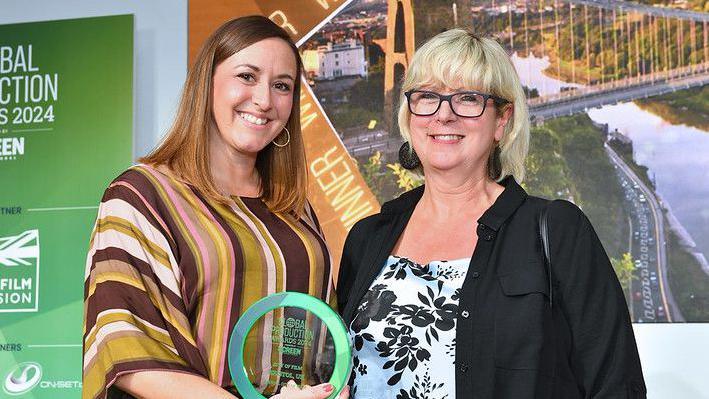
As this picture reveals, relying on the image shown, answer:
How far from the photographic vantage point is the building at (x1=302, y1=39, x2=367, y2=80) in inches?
145

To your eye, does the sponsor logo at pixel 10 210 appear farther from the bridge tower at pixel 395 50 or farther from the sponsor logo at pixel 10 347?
the bridge tower at pixel 395 50

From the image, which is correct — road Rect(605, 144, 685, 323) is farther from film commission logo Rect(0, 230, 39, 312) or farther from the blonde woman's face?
film commission logo Rect(0, 230, 39, 312)

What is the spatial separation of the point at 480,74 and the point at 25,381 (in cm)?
251

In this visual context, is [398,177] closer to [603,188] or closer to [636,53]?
[603,188]

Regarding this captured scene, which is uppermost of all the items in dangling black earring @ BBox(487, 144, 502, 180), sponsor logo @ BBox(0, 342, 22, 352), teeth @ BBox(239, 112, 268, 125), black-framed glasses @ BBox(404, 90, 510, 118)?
black-framed glasses @ BBox(404, 90, 510, 118)

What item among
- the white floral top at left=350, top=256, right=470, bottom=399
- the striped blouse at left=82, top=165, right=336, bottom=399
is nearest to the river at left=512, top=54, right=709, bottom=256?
the white floral top at left=350, top=256, right=470, bottom=399

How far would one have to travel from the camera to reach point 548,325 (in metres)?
1.96

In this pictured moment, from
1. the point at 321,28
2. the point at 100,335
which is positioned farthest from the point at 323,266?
the point at 321,28

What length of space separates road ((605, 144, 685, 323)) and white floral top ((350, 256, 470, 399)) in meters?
1.53

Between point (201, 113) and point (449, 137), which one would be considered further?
point (449, 137)

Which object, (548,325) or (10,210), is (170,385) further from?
(10,210)

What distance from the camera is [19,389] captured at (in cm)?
379

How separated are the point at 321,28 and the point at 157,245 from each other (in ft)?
6.75

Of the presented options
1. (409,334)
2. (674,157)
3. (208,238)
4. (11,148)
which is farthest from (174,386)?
(11,148)
